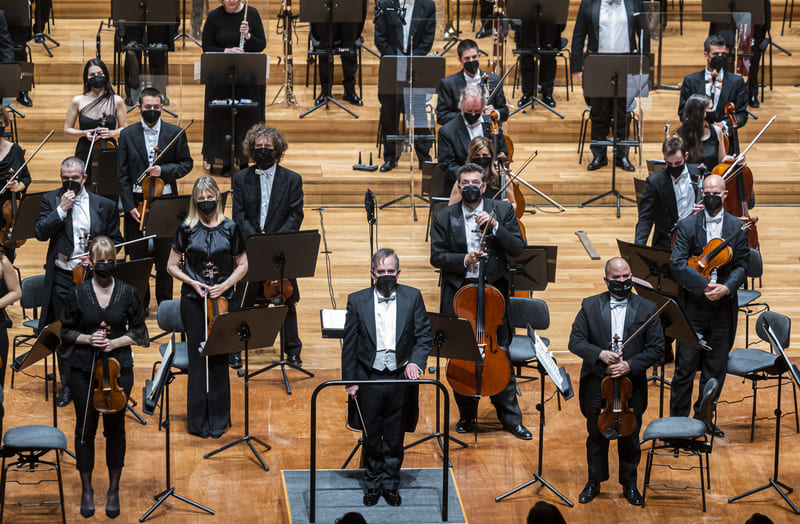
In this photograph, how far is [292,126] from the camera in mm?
11320

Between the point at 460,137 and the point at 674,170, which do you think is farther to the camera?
the point at 460,137

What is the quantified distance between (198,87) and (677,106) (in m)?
3.89

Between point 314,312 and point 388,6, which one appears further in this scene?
point 388,6

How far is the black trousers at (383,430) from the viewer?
6.43m

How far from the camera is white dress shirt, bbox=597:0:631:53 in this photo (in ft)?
34.6

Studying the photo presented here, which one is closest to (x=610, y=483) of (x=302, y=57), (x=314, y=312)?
(x=314, y=312)

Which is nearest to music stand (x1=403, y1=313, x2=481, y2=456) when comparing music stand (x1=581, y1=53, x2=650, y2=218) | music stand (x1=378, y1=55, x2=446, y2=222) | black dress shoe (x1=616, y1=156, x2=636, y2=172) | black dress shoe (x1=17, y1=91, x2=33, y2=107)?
music stand (x1=378, y1=55, x2=446, y2=222)

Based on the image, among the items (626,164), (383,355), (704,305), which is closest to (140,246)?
(383,355)

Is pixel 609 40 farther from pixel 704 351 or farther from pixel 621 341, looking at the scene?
pixel 621 341

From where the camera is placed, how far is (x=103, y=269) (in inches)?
251

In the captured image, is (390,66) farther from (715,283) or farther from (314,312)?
(715,283)

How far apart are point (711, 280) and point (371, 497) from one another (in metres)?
2.34

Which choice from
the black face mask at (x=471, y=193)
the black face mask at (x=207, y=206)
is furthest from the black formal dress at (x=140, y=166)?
the black face mask at (x=471, y=193)

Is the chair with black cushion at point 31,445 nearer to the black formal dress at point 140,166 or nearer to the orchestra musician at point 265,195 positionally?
the orchestra musician at point 265,195
